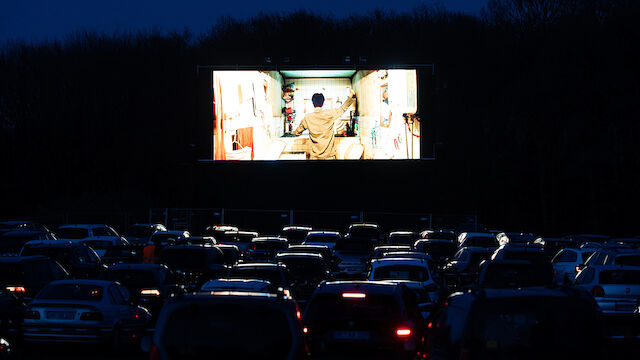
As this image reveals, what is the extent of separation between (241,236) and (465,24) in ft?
152

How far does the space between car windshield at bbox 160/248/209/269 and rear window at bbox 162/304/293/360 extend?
1869cm

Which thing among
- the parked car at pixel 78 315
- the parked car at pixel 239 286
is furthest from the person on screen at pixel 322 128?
the parked car at pixel 78 315

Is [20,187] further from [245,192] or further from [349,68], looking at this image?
[349,68]

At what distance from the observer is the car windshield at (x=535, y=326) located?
29.4 ft

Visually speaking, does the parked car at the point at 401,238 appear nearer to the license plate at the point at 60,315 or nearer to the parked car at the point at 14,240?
the parked car at the point at 14,240

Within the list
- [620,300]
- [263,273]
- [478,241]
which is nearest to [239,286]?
[263,273]

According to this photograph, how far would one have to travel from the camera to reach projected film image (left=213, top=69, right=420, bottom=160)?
52.7 m

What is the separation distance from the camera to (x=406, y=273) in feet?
75.7

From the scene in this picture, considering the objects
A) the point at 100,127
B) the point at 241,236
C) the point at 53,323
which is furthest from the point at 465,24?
the point at 53,323

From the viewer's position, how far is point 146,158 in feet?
295

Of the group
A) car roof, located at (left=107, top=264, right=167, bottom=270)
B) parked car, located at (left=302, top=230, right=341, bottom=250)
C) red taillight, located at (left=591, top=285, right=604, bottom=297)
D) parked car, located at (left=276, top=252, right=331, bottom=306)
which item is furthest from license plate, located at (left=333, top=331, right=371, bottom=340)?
parked car, located at (left=302, top=230, right=341, bottom=250)

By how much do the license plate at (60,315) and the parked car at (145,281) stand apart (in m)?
3.89

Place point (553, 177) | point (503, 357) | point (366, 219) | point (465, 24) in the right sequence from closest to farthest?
point (503, 357) < point (366, 219) < point (553, 177) < point (465, 24)

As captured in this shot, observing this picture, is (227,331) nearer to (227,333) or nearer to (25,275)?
(227,333)
